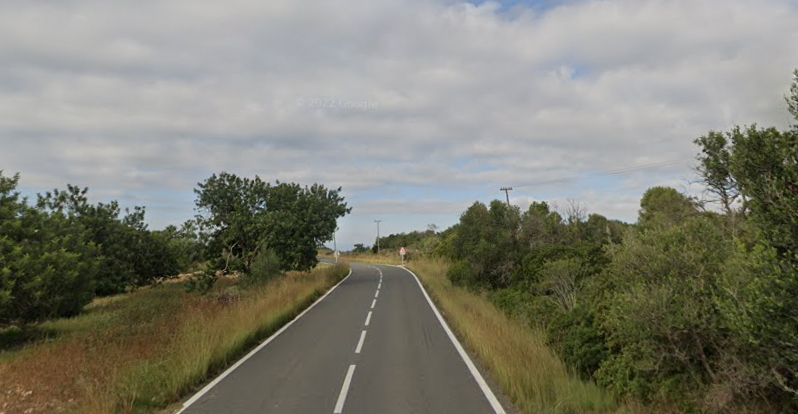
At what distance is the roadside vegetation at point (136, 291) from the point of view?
7262 mm

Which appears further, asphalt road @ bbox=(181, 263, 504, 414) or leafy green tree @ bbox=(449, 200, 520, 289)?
leafy green tree @ bbox=(449, 200, 520, 289)

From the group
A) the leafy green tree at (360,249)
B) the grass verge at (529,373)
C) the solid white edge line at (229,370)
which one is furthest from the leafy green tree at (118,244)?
the leafy green tree at (360,249)

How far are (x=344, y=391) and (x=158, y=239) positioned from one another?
28.9 m

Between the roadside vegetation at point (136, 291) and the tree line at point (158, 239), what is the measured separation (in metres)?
0.08

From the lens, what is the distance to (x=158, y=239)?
3077 cm

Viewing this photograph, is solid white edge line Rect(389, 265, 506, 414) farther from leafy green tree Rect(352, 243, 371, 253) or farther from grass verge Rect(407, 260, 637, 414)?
leafy green tree Rect(352, 243, 371, 253)

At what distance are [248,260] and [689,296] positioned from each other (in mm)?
25575

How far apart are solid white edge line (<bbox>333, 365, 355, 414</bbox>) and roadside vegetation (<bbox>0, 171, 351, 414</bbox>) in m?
2.83

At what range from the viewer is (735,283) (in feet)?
17.7

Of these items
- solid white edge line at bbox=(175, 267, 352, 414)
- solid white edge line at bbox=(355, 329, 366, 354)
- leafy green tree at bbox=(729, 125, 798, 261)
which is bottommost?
solid white edge line at bbox=(355, 329, 366, 354)

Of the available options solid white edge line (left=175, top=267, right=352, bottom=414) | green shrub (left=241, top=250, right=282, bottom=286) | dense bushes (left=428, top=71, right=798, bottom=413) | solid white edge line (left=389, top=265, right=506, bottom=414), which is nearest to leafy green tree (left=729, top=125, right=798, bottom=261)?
dense bushes (left=428, top=71, right=798, bottom=413)

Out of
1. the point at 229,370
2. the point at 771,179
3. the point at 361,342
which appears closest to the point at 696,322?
the point at 771,179

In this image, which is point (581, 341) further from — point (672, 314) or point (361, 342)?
point (361, 342)

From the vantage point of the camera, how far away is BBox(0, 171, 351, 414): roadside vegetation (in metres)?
7.26
